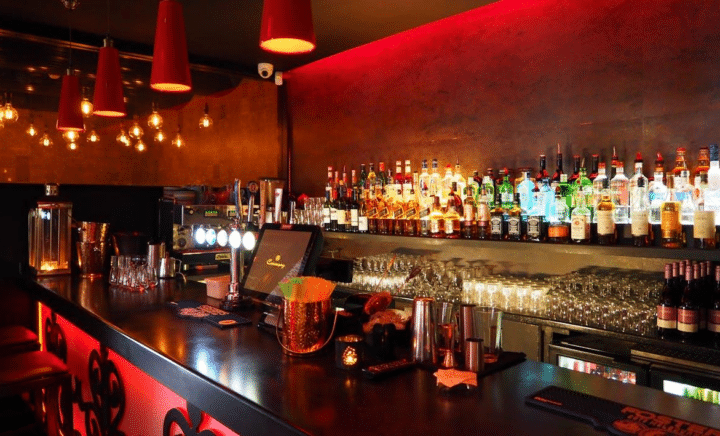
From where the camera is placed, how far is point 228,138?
5176mm

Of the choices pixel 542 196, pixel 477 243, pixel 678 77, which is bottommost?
pixel 477 243

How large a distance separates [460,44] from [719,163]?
1838 millimetres

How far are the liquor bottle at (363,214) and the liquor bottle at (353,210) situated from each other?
0.02 metres

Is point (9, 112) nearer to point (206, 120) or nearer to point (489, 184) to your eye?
point (206, 120)

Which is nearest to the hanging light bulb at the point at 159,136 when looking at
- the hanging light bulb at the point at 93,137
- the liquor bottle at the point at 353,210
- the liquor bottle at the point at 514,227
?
the hanging light bulb at the point at 93,137

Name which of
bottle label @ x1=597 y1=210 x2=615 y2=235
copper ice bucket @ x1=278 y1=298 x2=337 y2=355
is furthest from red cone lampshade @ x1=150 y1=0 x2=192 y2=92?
bottle label @ x1=597 y1=210 x2=615 y2=235

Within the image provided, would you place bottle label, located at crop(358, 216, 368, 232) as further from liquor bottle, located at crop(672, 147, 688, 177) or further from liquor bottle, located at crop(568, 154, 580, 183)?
liquor bottle, located at crop(672, 147, 688, 177)

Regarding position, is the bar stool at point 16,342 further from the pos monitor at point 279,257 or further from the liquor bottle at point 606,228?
the liquor bottle at point 606,228

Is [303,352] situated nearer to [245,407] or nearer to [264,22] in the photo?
[245,407]

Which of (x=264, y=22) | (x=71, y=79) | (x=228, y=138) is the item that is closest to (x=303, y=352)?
(x=264, y=22)

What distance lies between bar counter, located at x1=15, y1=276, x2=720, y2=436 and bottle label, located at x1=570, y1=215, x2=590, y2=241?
119 centimetres

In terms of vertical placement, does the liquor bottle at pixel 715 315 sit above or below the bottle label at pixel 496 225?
below

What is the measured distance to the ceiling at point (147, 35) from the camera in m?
3.47

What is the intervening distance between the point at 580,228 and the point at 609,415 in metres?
1.59
